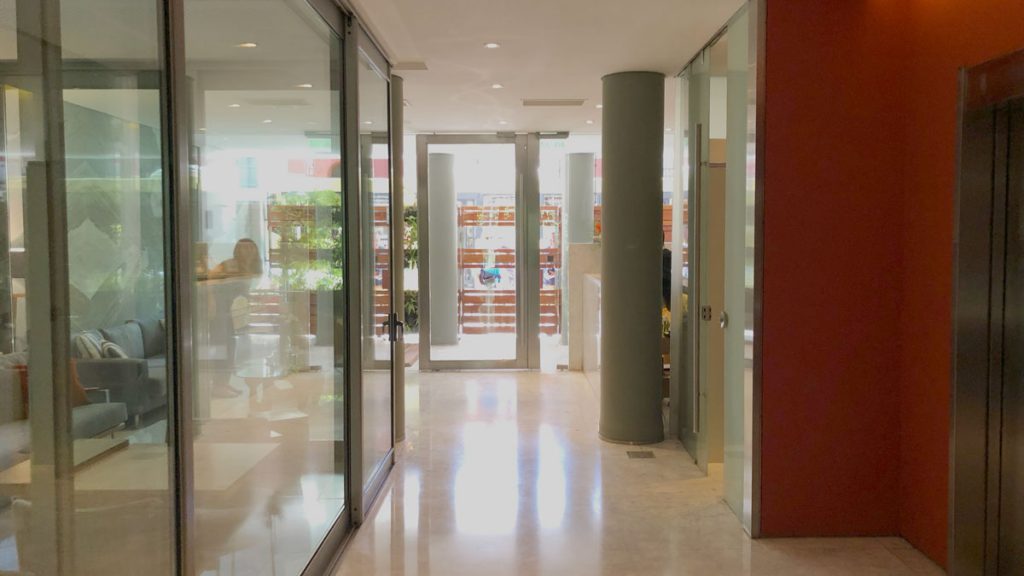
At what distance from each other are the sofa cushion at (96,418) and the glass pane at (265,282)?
46cm

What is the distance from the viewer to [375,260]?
5.01m

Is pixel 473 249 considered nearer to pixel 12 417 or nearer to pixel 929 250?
pixel 929 250

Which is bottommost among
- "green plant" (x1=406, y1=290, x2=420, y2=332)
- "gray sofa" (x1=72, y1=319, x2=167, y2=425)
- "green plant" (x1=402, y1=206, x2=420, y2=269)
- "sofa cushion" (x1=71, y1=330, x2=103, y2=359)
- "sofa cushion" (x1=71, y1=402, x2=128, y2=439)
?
"green plant" (x1=406, y1=290, x2=420, y2=332)

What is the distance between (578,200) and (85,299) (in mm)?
7985

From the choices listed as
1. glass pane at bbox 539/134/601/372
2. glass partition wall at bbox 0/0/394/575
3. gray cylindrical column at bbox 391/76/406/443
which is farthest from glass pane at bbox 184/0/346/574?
glass pane at bbox 539/134/601/372

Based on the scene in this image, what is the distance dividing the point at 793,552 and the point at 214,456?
112 inches

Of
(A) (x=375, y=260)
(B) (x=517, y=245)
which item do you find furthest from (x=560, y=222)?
(A) (x=375, y=260)

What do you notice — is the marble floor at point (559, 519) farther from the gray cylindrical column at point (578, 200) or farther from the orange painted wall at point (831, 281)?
the gray cylindrical column at point (578, 200)

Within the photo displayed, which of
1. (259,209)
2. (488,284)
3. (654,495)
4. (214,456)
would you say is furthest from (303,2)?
(488,284)

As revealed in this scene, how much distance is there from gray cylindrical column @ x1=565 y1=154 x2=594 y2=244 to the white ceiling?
2.10m

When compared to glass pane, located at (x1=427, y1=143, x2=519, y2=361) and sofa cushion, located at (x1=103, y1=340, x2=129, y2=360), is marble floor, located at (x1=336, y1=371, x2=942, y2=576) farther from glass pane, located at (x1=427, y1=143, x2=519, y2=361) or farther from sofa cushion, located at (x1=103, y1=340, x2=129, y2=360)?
glass pane, located at (x1=427, y1=143, x2=519, y2=361)

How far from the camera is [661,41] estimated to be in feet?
16.3

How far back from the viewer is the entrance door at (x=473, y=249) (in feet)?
30.2

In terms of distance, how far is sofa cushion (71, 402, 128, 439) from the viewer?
5.04 ft
